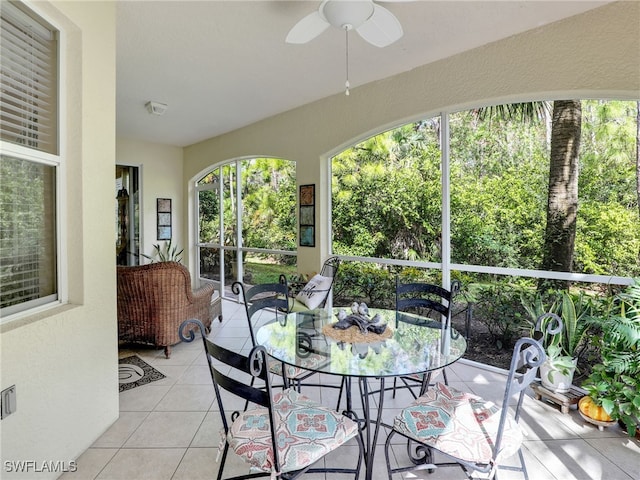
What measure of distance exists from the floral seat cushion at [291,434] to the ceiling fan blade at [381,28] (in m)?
2.15

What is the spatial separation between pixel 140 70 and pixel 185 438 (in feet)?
11.1

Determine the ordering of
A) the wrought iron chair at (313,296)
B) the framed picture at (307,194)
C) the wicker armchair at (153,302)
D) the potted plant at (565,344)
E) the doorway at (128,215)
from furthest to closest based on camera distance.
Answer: the doorway at (128,215) → the framed picture at (307,194) → the wrought iron chair at (313,296) → the wicker armchair at (153,302) → the potted plant at (565,344)

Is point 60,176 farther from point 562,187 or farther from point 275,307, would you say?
point 562,187

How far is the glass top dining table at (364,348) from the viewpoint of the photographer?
1.62 m

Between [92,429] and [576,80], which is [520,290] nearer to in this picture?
[576,80]

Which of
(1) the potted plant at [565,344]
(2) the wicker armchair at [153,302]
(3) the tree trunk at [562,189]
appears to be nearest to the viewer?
(1) the potted plant at [565,344]

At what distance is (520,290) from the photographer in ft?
9.91

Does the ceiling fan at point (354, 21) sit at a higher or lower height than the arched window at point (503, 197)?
higher

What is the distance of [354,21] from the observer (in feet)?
6.62

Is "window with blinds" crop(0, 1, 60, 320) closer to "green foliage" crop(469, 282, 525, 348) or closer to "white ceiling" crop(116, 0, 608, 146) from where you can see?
"white ceiling" crop(116, 0, 608, 146)

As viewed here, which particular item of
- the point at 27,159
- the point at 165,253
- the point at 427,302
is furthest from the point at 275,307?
the point at 165,253

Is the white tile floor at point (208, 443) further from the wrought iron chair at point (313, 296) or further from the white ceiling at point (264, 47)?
the white ceiling at point (264, 47)

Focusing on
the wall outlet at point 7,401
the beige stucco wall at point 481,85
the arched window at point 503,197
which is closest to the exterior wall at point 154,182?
the beige stucco wall at point 481,85

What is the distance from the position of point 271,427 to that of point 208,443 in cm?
112
